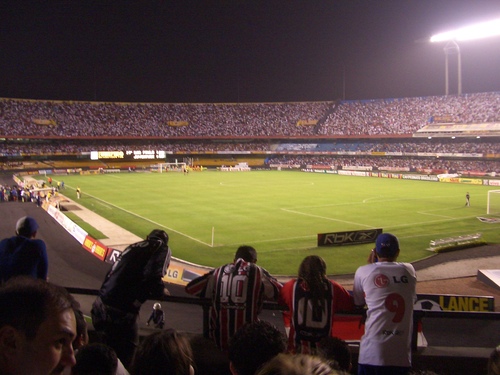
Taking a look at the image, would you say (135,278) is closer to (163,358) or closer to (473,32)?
(163,358)

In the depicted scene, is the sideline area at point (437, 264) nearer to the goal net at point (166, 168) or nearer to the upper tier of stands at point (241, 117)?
the goal net at point (166, 168)

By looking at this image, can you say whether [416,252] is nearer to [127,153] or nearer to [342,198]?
[342,198]

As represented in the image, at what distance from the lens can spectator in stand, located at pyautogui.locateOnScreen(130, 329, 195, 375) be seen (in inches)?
108

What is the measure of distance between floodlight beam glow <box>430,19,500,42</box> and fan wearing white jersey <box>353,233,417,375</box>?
71041 millimetres

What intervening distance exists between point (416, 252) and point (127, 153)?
72708 millimetres

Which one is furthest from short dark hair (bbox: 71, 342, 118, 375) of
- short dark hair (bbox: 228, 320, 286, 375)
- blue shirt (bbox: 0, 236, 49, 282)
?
blue shirt (bbox: 0, 236, 49, 282)

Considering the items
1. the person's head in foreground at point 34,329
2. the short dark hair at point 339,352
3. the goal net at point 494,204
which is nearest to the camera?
the person's head in foreground at point 34,329

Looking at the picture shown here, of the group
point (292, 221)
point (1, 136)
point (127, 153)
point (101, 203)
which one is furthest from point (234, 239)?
point (1, 136)

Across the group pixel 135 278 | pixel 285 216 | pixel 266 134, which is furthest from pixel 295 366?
pixel 266 134

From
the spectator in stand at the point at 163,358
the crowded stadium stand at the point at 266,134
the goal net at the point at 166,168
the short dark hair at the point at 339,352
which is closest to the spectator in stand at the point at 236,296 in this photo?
the short dark hair at the point at 339,352

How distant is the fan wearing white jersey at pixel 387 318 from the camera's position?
464 cm

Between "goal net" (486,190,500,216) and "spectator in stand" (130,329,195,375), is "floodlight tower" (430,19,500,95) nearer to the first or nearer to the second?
"goal net" (486,190,500,216)

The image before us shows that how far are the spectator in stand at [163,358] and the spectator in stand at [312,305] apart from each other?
2.27m

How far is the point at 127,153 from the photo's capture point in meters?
88.4
